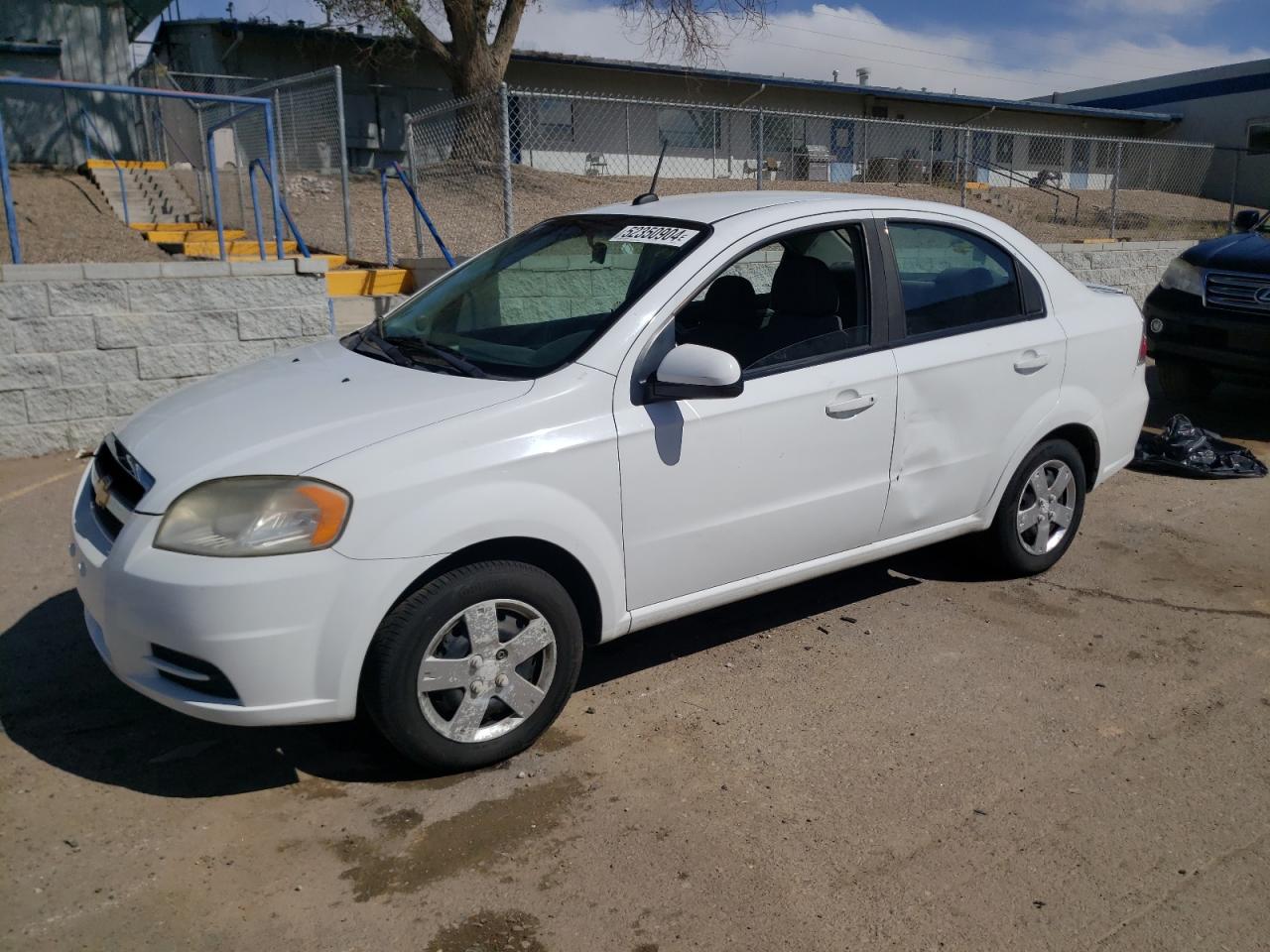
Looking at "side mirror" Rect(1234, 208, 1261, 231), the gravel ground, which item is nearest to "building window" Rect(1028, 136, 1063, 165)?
"side mirror" Rect(1234, 208, 1261, 231)

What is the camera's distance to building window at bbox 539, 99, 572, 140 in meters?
22.3

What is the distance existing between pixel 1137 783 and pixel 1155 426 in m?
5.78

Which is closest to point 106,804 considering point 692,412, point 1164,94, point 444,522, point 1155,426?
point 444,522

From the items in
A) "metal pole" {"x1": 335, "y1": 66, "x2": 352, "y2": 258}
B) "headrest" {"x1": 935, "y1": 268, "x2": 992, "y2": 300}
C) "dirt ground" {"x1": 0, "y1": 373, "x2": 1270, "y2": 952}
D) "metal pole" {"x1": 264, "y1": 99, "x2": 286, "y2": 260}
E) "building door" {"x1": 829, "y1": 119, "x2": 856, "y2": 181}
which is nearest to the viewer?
"dirt ground" {"x1": 0, "y1": 373, "x2": 1270, "y2": 952}

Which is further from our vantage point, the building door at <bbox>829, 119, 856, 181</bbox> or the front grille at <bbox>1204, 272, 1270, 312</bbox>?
the building door at <bbox>829, 119, 856, 181</bbox>

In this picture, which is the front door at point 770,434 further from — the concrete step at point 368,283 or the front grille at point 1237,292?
the concrete step at point 368,283

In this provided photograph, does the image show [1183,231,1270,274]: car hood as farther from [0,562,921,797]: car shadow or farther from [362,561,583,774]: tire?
[362,561,583,774]: tire

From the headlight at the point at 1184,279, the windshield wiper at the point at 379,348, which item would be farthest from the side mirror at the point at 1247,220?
the windshield wiper at the point at 379,348

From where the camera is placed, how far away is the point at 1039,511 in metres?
4.97

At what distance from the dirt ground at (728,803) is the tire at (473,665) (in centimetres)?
15

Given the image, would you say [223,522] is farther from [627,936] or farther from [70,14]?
[70,14]

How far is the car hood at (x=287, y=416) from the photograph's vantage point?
3098mm

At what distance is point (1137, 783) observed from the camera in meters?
3.37

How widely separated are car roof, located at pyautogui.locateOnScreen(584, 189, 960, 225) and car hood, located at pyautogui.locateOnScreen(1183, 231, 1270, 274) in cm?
456
